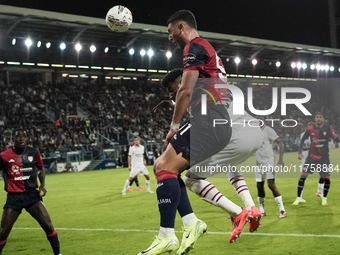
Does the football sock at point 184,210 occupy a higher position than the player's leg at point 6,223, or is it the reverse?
the football sock at point 184,210

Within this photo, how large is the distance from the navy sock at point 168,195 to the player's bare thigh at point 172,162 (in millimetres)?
44

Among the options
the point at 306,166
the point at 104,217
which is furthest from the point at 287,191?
the point at 104,217

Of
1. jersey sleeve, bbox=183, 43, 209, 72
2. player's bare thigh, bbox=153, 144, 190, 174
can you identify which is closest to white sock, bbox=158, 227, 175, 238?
player's bare thigh, bbox=153, 144, 190, 174

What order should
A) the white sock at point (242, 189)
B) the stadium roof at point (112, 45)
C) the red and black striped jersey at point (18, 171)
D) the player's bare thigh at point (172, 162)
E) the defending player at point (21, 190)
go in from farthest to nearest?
the stadium roof at point (112, 45), the red and black striped jersey at point (18, 171), the defending player at point (21, 190), the white sock at point (242, 189), the player's bare thigh at point (172, 162)

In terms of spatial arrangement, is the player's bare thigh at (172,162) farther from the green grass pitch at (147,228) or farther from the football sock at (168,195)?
the green grass pitch at (147,228)

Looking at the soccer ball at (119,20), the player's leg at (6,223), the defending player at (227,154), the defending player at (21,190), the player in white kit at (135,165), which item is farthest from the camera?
the player in white kit at (135,165)

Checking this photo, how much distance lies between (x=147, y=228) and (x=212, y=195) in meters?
4.84

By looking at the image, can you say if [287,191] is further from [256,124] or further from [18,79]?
[18,79]

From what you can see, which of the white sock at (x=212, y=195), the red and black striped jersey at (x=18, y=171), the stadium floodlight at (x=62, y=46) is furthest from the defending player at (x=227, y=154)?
the stadium floodlight at (x=62, y=46)

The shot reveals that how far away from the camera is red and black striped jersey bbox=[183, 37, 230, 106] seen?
401cm

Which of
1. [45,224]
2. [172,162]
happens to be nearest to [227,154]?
[172,162]

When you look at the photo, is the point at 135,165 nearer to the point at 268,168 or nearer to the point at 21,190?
the point at 268,168

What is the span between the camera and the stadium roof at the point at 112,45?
27.4m

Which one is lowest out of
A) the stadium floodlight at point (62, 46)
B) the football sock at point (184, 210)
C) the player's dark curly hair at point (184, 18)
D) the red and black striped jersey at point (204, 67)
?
the football sock at point (184, 210)
